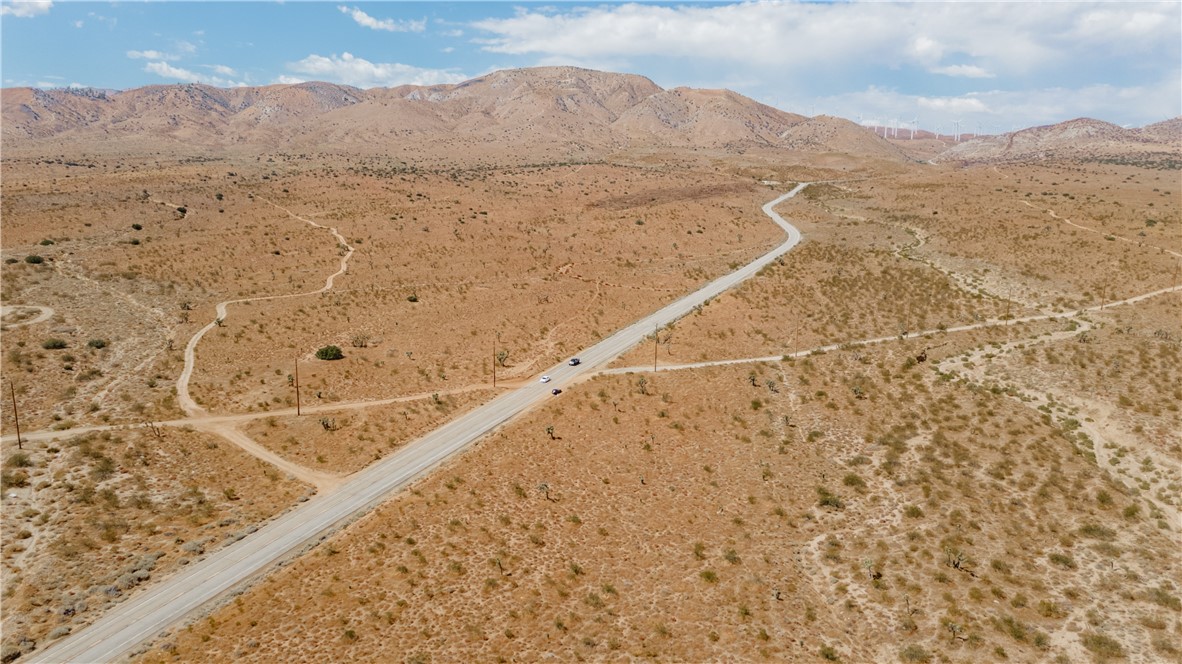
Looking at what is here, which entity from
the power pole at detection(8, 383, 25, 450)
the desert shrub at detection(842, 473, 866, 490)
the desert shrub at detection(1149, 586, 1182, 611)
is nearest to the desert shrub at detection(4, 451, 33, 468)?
the power pole at detection(8, 383, 25, 450)

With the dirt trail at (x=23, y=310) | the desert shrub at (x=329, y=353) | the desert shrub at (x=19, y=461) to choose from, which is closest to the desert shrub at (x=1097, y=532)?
the desert shrub at (x=329, y=353)

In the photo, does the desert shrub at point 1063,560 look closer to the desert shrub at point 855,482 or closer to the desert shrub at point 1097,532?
the desert shrub at point 1097,532

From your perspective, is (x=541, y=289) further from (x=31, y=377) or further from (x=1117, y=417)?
(x=1117, y=417)

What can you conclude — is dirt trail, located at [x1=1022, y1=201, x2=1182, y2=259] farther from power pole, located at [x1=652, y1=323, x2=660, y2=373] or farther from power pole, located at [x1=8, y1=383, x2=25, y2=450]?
power pole, located at [x1=8, y1=383, x2=25, y2=450]

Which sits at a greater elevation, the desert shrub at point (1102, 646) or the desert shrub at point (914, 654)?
the desert shrub at point (1102, 646)

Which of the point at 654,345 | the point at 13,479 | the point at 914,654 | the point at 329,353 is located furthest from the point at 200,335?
the point at 914,654

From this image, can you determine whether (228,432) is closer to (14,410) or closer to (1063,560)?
(14,410)

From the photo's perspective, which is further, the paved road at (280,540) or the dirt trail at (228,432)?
the dirt trail at (228,432)

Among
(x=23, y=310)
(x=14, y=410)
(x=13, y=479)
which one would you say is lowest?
(x=13, y=479)

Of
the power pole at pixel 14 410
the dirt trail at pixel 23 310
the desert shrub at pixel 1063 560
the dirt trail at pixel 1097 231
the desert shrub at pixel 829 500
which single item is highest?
the dirt trail at pixel 1097 231
